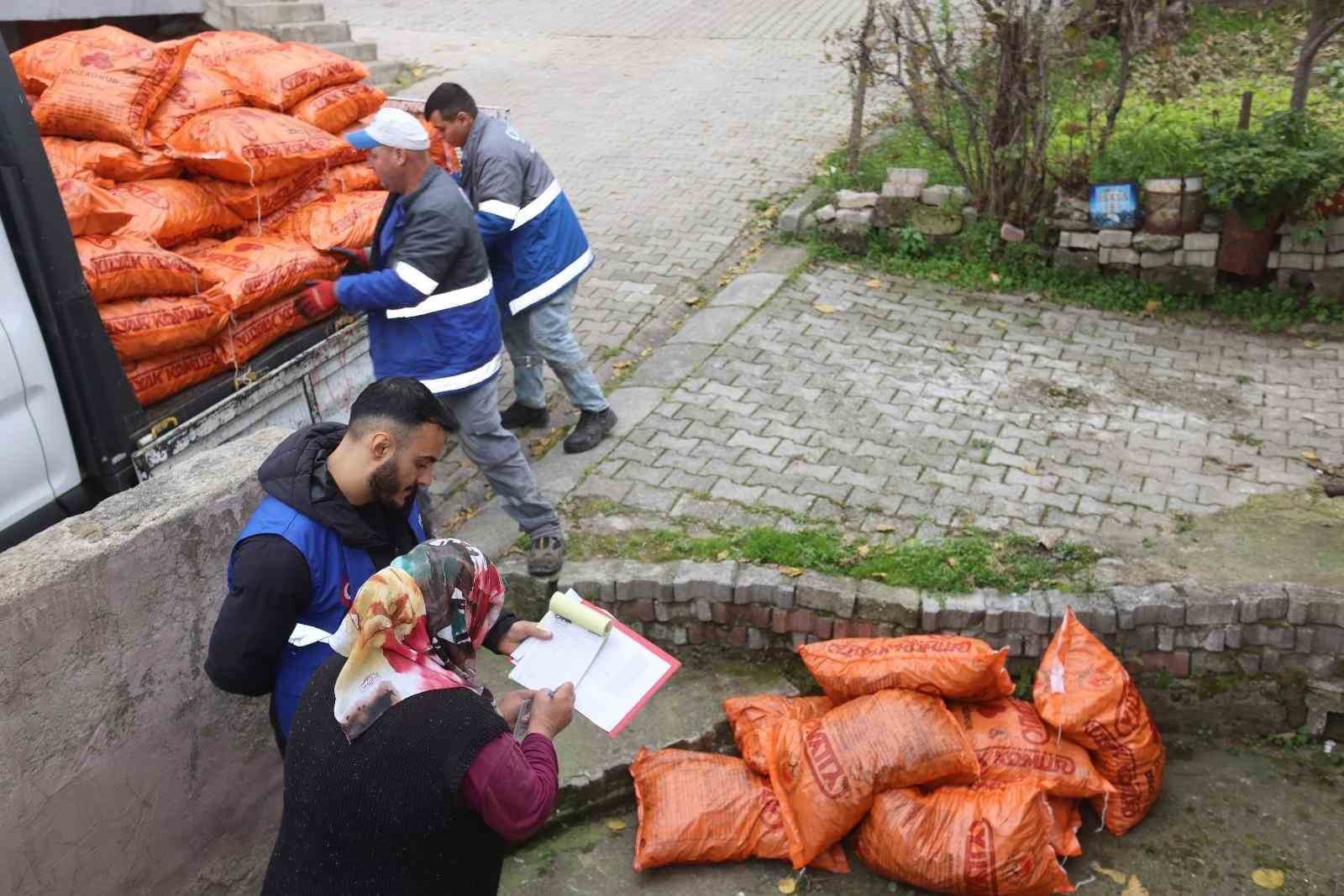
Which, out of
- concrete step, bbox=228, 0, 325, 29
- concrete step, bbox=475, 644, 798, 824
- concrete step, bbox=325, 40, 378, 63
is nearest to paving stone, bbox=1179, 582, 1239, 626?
concrete step, bbox=475, 644, 798, 824

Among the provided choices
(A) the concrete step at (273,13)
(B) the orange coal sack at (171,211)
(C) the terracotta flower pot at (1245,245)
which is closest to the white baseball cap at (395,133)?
(B) the orange coal sack at (171,211)

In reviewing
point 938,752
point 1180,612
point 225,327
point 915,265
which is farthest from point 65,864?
point 915,265

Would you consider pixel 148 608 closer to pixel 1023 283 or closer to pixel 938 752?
pixel 938 752

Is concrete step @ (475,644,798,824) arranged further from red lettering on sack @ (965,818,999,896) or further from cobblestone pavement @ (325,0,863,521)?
cobblestone pavement @ (325,0,863,521)

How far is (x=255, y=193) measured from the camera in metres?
5.00

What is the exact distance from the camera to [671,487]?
5180 millimetres

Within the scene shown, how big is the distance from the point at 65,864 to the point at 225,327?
6.89 feet

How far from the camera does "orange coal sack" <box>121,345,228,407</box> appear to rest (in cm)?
412

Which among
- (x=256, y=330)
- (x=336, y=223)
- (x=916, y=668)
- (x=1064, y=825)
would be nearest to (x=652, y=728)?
(x=916, y=668)

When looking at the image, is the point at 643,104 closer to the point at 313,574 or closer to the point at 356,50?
the point at 356,50

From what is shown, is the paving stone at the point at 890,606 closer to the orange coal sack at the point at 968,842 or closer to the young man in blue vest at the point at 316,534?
the orange coal sack at the point at 968,842

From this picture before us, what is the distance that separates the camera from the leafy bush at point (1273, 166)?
6.31 meters

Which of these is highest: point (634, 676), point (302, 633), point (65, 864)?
point (302, 633)

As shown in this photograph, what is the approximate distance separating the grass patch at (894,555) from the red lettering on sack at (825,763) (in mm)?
851
